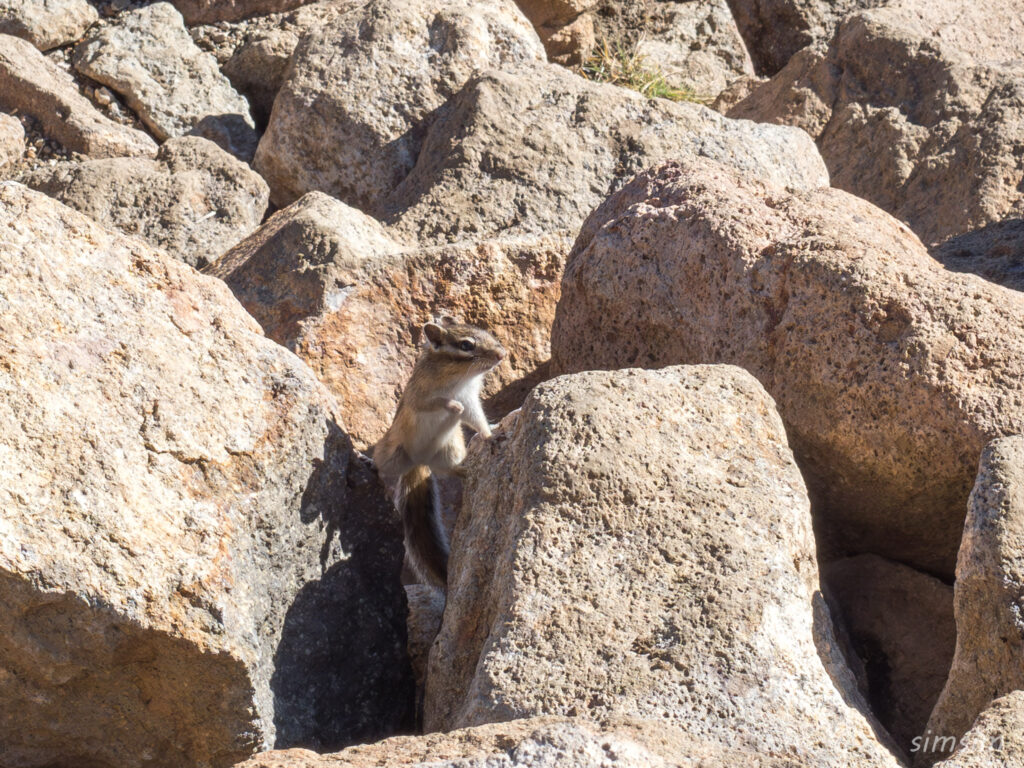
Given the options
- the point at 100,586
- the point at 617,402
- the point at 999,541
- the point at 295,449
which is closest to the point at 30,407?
the point at 100,586

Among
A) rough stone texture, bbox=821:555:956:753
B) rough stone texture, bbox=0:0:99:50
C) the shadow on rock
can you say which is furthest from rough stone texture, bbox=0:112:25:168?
rough stone texture, bbox=821:555:956:753

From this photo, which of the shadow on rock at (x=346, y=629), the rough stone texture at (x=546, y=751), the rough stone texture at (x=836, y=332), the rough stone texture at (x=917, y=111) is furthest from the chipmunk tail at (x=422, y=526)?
the rough stone texture at (x=917, y=111)

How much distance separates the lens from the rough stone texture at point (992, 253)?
21.6 feet

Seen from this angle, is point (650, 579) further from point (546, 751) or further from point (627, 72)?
point (627, 72)

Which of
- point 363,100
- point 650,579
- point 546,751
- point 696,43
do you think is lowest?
point 546,751

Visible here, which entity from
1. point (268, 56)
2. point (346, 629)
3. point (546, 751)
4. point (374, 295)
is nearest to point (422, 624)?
point (346, 629)

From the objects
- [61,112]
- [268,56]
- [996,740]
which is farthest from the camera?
[268,56]

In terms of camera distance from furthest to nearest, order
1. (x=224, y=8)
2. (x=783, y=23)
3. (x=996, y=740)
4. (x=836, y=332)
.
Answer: (x=783, y=23) → (x=224, y=8) → (x=836, y=332) → (x=996, y=740)

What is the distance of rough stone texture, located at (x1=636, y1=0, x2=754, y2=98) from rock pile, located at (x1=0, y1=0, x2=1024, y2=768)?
4763 millimetres

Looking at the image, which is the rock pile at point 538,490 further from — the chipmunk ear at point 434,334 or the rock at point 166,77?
the rock at point 166,77

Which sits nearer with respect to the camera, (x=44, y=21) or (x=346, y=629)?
(x=346, y=629)

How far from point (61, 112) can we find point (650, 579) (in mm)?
6616

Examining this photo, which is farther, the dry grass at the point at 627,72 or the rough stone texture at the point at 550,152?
the dry grass at the point at 627,72

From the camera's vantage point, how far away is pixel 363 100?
8.37 m
